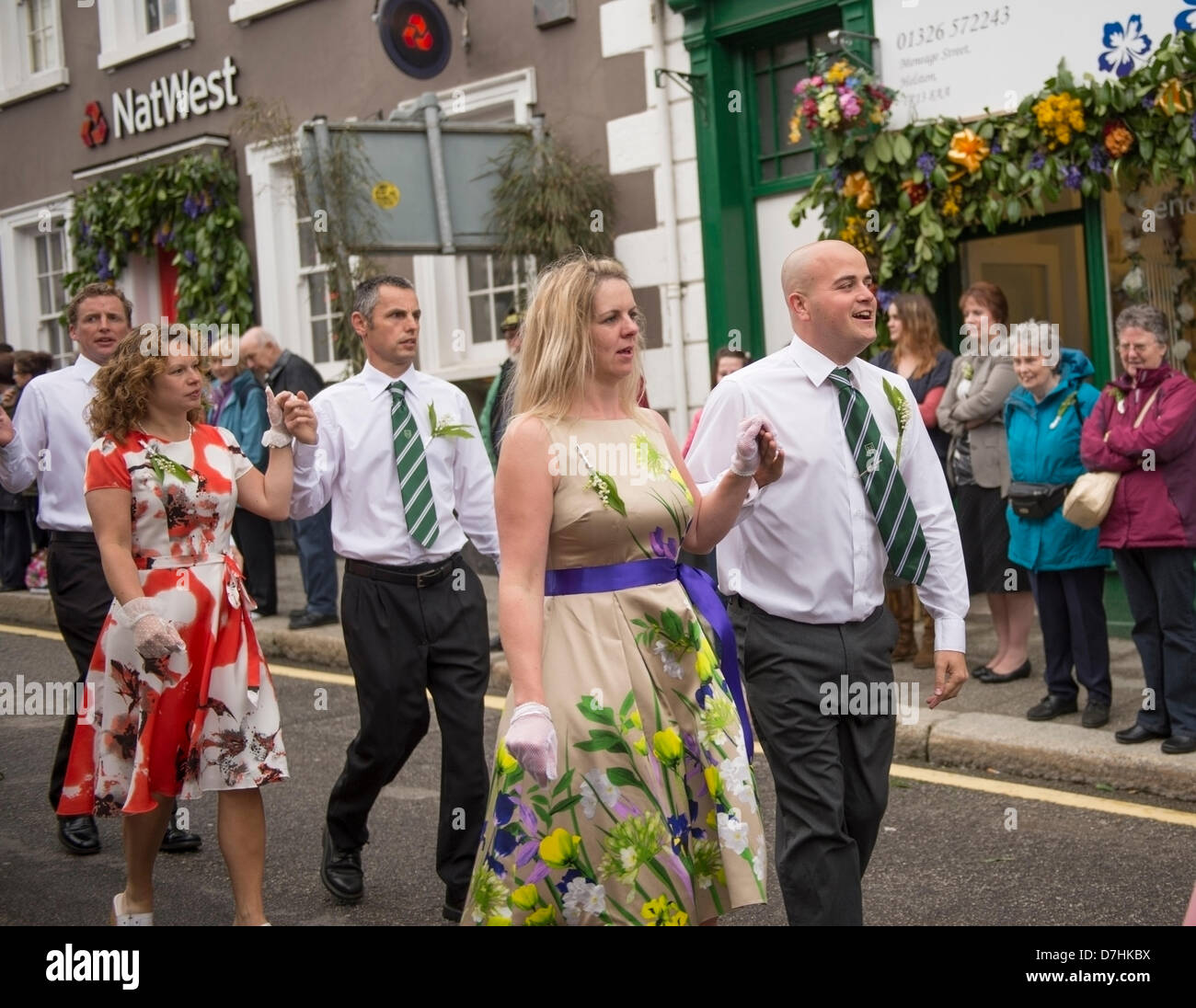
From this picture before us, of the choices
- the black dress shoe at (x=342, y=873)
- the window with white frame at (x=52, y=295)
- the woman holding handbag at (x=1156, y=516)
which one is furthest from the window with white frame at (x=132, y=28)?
the black dress shoe at (x=342, y=873)

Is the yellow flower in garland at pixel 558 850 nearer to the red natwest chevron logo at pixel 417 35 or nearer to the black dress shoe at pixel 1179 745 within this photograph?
the black dress shoe at pixel 1179 745

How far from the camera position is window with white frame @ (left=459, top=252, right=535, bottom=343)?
12.3m

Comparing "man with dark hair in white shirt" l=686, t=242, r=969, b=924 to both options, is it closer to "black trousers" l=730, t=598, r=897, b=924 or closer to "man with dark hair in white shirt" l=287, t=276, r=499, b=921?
"black trousers" l=730, t=598, r=897, b=924

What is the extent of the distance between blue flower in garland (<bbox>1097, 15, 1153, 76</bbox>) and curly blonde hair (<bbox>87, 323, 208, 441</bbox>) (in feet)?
19.4

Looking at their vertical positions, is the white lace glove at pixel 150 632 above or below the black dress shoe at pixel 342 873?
above

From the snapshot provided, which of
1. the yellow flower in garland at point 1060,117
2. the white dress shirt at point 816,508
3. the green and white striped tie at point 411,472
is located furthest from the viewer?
the yellow flower in garland at point 1060,117

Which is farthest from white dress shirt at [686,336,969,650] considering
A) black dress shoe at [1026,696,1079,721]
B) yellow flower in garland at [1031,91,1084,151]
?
yellow flower in garland at [1031,91,1084,151]

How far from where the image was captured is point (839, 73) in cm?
942

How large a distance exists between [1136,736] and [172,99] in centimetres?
1168

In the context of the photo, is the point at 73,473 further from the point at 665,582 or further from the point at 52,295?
the point at 52,295

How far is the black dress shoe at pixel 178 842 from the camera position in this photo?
227 inches

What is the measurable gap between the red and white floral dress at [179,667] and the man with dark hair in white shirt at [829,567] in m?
1.53

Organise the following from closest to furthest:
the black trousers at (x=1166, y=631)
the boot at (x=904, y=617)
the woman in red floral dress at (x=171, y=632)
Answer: the woman in red floral dress at (x=171, y=632) → the black trousers at (x=1166, y=631) → the boot at (x=904, y=617)
